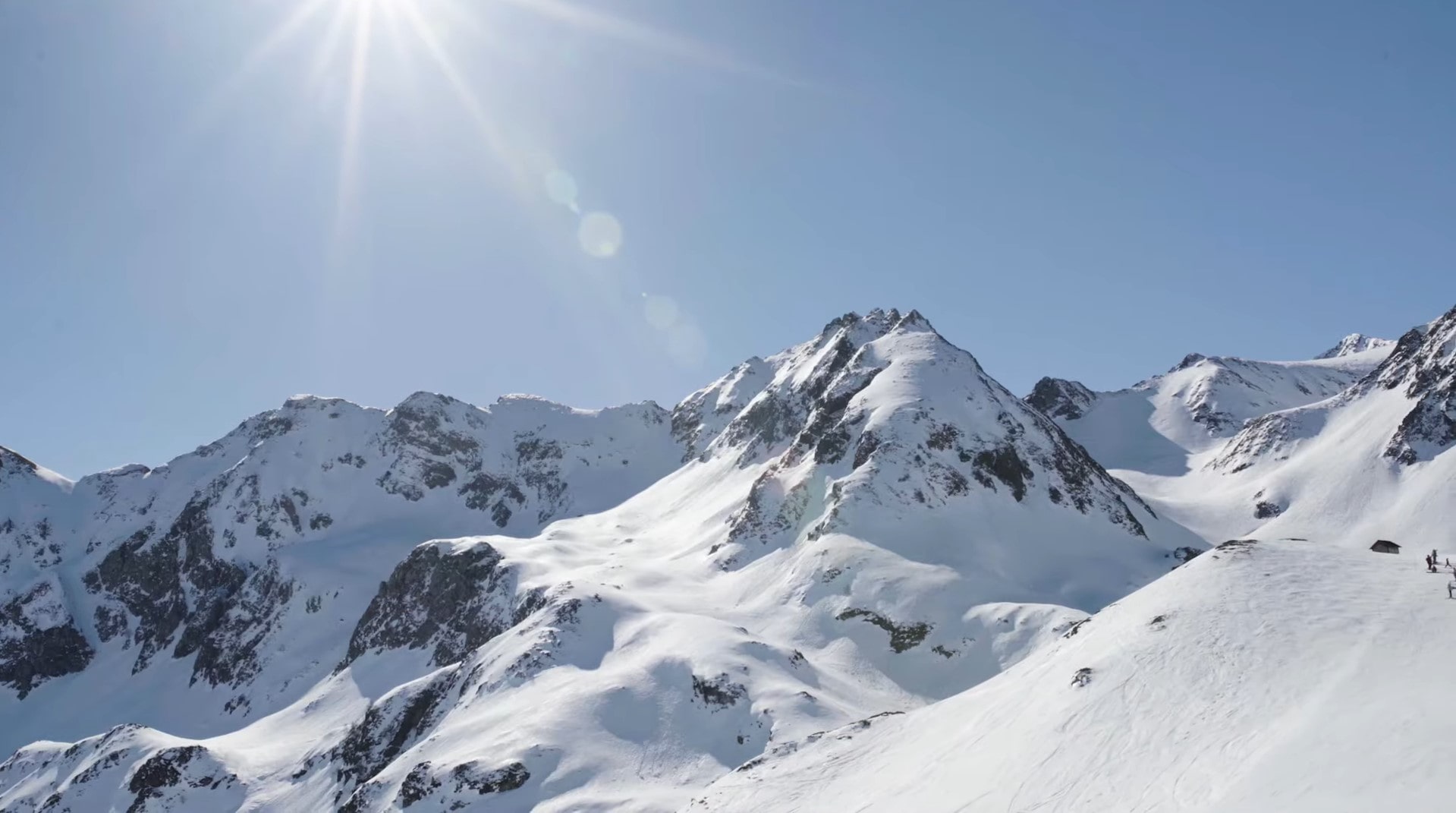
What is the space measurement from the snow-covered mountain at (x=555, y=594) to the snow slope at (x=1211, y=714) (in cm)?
1801

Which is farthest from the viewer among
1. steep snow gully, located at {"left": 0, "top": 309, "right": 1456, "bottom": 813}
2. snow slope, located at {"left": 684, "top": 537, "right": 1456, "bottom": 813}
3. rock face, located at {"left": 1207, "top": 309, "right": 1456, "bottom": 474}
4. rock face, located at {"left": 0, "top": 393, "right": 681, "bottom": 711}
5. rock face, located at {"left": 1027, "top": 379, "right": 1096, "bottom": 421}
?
rock face, located at {"left": 1027, "top": 379, "right": 1096, "bottom": 421}

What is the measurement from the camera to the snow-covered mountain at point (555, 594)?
54.6 m

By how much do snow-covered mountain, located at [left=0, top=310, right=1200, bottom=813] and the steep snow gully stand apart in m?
0.42

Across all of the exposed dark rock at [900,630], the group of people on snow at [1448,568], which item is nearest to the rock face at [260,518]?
the exposed dark rock at [900,630]

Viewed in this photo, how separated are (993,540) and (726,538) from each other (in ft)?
99.9

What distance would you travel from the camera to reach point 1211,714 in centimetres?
2272

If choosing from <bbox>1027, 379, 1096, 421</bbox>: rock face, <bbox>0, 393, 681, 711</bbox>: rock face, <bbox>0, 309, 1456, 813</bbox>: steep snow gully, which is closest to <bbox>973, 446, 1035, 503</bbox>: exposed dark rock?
<bbox>0, 309, 1456, 813</bbox>: steep snow gully

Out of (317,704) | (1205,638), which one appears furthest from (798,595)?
(317,704)

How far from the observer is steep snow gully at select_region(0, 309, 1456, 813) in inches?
960

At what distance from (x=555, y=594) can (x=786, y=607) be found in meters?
21.6

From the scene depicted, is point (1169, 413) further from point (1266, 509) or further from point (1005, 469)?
point (1005, 469)

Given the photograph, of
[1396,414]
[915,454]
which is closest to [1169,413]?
[1396,414]

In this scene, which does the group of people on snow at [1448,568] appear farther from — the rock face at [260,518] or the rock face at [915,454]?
the rock face at [260,518]

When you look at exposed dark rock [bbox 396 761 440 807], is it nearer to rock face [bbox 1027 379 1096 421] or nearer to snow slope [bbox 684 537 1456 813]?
snow slope [bbox 684 537 1456 813]
